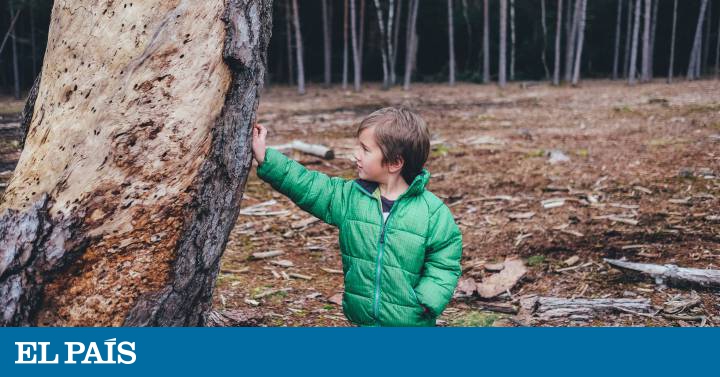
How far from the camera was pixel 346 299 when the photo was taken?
333 cm

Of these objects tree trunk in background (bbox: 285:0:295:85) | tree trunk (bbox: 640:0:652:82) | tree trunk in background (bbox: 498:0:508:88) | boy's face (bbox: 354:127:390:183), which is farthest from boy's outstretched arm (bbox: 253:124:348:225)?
tree trunk (bbox: 640:0:652:82)

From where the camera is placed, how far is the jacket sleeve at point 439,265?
3.19 m

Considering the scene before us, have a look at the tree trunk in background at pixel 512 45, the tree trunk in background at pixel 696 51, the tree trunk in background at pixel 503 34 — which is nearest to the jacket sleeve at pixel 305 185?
the tree trunk in background at pixel 503 34

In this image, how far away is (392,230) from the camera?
3205mm

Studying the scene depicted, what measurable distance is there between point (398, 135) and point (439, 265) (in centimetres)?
65

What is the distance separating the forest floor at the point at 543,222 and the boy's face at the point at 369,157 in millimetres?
1587

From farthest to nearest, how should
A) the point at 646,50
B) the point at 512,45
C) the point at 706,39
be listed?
the point at 512,45 < the point at 706,39 < the point at 646,50

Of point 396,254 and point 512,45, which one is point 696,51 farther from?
point 396,254

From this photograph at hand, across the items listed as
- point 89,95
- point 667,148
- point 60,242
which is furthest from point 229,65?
point 667,148

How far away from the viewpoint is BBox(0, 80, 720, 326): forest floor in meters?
4.73

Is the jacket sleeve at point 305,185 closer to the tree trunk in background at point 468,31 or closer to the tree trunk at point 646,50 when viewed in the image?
the tree trunk at point 646,50

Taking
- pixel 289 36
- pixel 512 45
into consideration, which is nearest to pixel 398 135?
pixel 289 36

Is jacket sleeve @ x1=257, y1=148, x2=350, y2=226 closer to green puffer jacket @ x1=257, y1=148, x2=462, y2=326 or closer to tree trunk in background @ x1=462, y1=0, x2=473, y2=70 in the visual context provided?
green puffer jacket @ x1=257, y1=148, x2=462, y2=326

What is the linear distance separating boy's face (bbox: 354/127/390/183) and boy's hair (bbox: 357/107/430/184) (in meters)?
0.02
